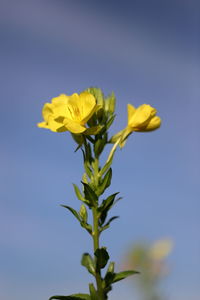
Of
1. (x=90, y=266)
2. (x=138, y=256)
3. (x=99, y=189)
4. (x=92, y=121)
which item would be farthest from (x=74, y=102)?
(x=138, y=256)

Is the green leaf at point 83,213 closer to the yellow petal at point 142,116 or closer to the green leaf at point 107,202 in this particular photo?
the green leaf at point 107,202

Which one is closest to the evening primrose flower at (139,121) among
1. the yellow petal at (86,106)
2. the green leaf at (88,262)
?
the yellow petal at (86,106)

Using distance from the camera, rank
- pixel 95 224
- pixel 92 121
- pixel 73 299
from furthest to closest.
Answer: pixel 92 121
pixel 95 224
pixel 73 299

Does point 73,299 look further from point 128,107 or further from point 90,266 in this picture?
point 128,107

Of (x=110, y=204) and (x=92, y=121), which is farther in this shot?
(x=92, y=121)

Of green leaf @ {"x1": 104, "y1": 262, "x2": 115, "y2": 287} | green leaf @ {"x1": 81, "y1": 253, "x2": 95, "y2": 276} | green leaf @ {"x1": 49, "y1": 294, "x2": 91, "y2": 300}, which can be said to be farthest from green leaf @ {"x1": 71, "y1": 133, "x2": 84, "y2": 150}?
green leaf @ {"x1": 49, "y1": 294, "x2": 91, "y2": 300}

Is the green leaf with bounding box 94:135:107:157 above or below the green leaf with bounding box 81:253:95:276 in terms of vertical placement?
above

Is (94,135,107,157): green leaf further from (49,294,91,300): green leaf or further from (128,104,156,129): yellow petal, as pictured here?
(49,294,91,300): green leaf
